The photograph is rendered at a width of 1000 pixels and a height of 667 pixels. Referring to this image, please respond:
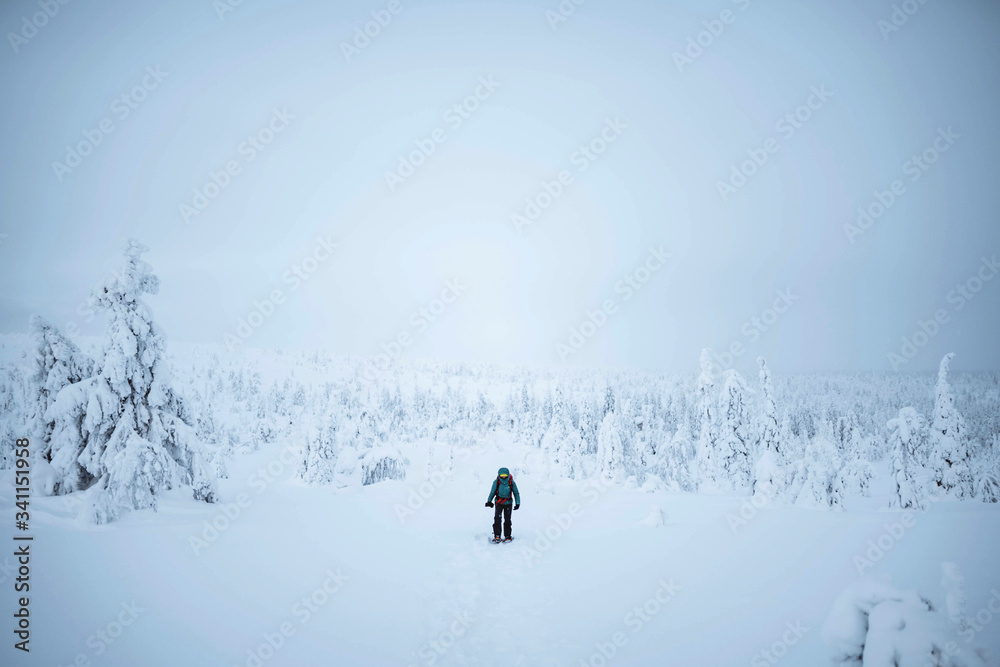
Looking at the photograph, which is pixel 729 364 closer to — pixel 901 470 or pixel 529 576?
pixel 901 470

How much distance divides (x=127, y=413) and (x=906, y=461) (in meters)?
35.1

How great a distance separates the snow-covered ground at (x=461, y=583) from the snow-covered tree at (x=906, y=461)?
44.0ft

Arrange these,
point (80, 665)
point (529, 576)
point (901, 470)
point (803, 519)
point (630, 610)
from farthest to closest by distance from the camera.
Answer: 1. point (901, 470)
2. point (803, 519)
3. point (529, 576)
4. point (630, 610)
5. point (80, 665)

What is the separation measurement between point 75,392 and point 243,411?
4212cm

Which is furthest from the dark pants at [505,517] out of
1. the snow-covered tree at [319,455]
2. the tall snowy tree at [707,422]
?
the tall snowy tree at [707,422]

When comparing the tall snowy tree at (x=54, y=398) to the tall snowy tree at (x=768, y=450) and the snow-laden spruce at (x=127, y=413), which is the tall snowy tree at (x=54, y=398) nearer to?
the snow-laden spruce at (x=127, y=413)

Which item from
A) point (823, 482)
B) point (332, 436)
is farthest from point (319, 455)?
point (823, 482)

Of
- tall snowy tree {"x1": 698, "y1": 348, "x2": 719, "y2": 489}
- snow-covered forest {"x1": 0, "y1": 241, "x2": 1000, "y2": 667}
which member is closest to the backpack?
snow-covered forest {"x1": 0, "y1": 241, "x2": 1000, "y2": 667}

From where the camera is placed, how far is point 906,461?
2311 centimetres

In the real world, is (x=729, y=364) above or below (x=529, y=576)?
above

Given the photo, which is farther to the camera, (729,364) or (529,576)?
(729,364)

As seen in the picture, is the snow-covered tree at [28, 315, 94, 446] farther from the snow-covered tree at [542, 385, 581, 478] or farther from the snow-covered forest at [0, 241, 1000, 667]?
the snow-covered tree at [542, 385, 581, 478]

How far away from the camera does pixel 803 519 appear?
1245cm

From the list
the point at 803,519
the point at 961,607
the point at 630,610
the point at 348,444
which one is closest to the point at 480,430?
the point at 348,444
